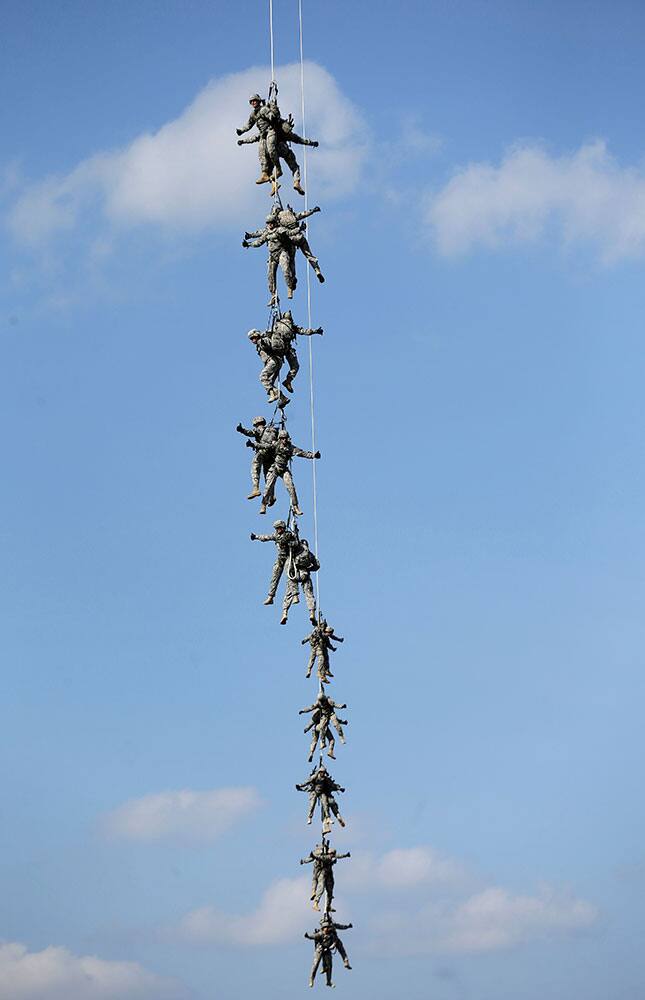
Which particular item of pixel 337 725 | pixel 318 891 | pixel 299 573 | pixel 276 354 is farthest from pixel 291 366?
pixel 318 891

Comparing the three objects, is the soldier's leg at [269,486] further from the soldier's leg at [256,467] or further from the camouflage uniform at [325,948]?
the camouflage uniform at [325,948]

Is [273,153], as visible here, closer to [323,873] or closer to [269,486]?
[269,486]

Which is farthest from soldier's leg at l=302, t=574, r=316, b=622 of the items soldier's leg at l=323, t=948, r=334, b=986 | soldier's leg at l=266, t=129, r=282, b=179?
soldier's leg at l=266, t=129, r=282, b=179

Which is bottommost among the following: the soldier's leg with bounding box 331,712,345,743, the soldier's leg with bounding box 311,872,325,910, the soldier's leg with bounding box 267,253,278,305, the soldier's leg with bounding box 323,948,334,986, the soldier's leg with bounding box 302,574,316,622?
the soldier's leg with bounding box 323,948,334,986

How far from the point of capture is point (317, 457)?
23078 mm

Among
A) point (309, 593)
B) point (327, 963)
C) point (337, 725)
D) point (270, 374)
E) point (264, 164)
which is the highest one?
point (264, 164)

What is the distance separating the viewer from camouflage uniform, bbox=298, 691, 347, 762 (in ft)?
79.6

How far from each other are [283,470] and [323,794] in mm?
5102

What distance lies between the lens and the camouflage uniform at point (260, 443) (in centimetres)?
2305

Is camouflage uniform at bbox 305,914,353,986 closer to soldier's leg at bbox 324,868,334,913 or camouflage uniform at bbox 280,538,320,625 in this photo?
soldier's leg at bbox 324,868,334,913

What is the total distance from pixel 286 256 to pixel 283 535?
426 centimetres

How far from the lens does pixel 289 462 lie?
23094 mm

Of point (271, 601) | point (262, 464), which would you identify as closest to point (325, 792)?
point (271, 601)

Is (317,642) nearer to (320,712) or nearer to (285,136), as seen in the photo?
(320,712)
